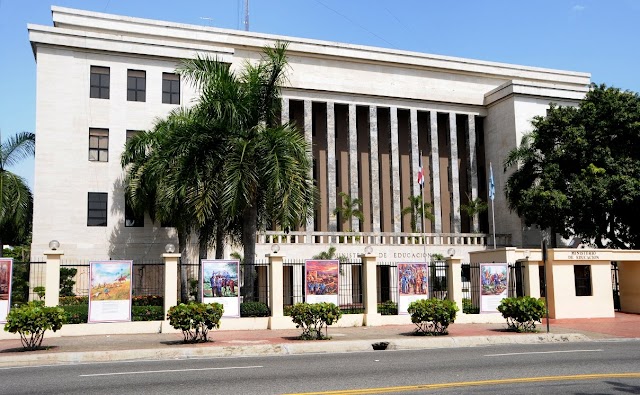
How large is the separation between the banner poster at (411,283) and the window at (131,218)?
16604mm

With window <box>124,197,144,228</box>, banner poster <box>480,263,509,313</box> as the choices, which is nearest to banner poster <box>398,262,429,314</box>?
banner poster <box>480,263,509,313</box>

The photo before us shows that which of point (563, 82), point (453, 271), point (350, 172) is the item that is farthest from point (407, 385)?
point (563, 82)

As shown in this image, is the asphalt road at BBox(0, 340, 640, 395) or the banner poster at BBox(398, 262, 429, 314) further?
the banner poster at BBox(398, 262, 429, 314)

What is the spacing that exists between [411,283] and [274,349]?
8362 millimetres

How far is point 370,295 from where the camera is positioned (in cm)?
2252

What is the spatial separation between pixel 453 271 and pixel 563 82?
101 ft

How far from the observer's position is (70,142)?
3266 centimetres

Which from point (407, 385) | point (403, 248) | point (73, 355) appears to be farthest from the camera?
point (403, 248)

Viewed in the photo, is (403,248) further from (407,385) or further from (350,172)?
(407,385)

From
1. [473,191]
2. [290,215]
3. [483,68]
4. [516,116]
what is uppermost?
[483,68]

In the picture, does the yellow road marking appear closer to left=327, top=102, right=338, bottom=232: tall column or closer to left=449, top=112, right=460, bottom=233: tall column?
left=327, top=102, right=338, bottom=232: tall column

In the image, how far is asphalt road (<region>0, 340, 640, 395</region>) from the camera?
10.1 meters

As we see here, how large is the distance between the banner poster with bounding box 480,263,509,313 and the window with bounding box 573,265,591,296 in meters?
4.19

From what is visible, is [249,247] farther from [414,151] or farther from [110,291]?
[414,151]
